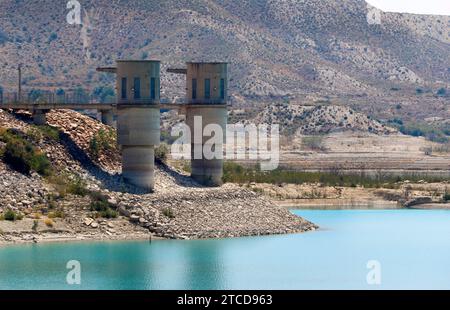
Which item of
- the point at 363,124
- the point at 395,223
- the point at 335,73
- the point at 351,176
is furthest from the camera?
the point at 335,73

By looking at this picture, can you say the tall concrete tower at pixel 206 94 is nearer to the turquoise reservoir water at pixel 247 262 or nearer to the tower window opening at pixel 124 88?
the tower window opening at pixel 124 88

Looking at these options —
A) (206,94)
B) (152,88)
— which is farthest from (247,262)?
(206,94)

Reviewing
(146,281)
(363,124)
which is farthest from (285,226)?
(363,124)

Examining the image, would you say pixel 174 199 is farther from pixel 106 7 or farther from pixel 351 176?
pixel 106 7

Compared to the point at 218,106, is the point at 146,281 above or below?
below

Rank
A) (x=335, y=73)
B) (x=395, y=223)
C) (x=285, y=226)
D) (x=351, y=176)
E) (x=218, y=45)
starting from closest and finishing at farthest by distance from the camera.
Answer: (x=285, y=226), (x=395, y=223), (x=351, y=176), (x=218, y=45), (x=335, y=73)

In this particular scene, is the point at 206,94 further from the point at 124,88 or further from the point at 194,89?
the point at 124,88

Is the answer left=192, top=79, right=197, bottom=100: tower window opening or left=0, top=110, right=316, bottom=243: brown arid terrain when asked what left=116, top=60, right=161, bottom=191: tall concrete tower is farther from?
left=192, top=79, right=197, bottom=100: tower window opening
